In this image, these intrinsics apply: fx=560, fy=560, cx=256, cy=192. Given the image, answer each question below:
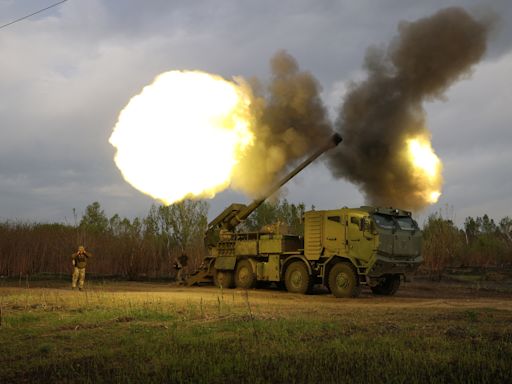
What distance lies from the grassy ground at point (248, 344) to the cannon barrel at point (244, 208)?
8488mm

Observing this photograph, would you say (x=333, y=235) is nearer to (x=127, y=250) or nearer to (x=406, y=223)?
(x=406, y=223)

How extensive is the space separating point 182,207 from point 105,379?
3554 cm

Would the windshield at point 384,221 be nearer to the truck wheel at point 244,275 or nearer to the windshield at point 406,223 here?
the windshield at point 406,223

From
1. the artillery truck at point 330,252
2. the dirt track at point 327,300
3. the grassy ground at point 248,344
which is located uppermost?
the artillery truck at point 330,252

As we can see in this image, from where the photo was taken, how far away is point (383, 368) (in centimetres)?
723

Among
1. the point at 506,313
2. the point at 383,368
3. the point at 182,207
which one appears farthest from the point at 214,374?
the point at 182,207

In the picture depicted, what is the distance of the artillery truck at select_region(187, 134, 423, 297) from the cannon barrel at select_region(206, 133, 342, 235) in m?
0.04

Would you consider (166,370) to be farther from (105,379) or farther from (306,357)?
(306,357)

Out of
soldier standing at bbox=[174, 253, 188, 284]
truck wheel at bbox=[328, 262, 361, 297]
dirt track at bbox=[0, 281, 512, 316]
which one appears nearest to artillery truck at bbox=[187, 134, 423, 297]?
truck wheel at bbox=[328, 262, 361, 297]

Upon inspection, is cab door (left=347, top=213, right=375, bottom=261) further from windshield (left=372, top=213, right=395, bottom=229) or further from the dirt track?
the dirt track

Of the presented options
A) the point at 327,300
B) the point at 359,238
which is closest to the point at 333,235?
the point at 359,238

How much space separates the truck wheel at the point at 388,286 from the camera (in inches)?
818

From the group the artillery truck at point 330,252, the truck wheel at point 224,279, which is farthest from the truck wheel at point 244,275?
the truck wheel at point 224,279

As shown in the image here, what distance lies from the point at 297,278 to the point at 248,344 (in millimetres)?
12166
